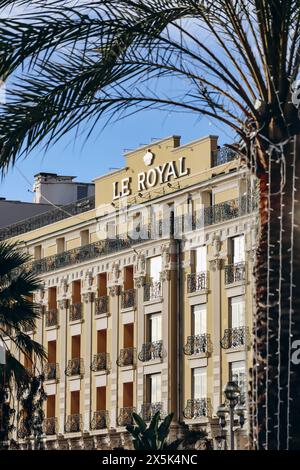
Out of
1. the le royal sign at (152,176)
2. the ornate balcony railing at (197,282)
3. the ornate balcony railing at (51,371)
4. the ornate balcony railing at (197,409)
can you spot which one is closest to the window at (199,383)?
the ornate balcony railing at (197,409)

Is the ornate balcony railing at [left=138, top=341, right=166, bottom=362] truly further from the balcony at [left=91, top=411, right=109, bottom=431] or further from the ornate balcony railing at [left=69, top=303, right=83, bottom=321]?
the ornate balcony railing at [left=69, top=303, right=83, bottom=321]

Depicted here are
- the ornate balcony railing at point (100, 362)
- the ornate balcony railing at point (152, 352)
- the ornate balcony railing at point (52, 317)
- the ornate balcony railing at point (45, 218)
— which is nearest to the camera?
the ornate balcony railing at point (152, 352)

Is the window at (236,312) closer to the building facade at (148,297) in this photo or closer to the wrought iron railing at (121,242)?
the building facade at (148,297)

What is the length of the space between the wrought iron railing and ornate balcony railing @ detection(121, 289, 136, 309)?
6.10 ft

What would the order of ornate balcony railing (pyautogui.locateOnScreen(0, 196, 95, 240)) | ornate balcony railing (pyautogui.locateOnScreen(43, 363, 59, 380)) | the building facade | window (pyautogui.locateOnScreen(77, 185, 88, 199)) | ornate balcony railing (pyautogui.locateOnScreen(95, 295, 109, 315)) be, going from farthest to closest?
window (pyautogui.locateOnScreen(77, 185, 88, 199)), ornate balcony railing (pyautogui.locateOnScreen(0, 196, 95, 240)), ornate balcony railing (pyautogui.locateOnScreen(43, 363, 59, 380)), ornate balcony railing (pyautogui.locateOnScreen(95, 295, 109, 315)), the building facade

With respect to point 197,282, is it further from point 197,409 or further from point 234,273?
point 197,409

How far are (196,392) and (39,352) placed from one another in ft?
89.1

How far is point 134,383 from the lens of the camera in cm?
6153

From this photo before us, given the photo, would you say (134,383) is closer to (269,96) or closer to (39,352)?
(39,352)

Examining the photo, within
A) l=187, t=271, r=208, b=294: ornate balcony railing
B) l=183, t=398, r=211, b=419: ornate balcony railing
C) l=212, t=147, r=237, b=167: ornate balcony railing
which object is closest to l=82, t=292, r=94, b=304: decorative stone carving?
l=187, t=271, r=208, b=294: ornate balcony railing

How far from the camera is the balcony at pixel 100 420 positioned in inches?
2483

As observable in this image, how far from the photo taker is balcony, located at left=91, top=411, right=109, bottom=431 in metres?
63.1

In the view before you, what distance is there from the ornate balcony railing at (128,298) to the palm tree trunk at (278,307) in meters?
47.2

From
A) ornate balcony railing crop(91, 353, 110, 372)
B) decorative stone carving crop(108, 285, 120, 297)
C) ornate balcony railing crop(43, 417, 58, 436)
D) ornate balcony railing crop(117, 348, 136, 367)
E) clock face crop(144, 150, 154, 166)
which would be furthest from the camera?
ornate balcony railing crop(43, 417, 58, 436)
